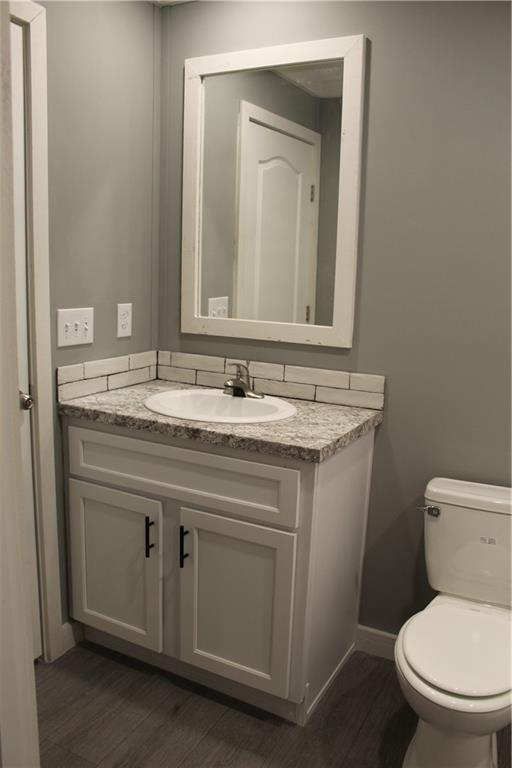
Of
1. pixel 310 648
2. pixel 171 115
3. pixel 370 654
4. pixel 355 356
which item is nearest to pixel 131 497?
pixel 310 648

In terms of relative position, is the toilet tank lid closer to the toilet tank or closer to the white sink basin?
the toilet tank

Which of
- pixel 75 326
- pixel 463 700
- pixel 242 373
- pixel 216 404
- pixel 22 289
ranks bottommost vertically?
pixel 463 700

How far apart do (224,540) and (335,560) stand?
1.18 ft

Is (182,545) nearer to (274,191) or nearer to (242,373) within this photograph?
(242,373)

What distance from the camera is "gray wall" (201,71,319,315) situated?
2195 millimetres

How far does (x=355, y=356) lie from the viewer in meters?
2.19

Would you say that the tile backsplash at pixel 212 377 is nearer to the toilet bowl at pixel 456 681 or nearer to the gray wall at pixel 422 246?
the gray wall at pixel 422 246

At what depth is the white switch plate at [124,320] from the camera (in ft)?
7.68

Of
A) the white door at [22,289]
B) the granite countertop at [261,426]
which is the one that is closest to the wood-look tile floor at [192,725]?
the white door at [22,289]

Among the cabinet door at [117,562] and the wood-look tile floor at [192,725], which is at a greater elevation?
the cabinet door at [117,562]

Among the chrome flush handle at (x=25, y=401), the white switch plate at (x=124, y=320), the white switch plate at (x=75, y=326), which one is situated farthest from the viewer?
the white switch plate at (x=124, y=320)

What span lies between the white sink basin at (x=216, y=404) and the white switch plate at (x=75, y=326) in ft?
1.00

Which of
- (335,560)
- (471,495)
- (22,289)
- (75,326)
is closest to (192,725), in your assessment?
(335,560)

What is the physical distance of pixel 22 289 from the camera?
195cm
